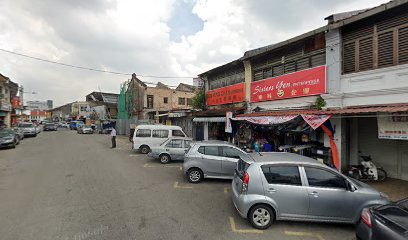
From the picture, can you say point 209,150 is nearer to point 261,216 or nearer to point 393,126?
point 261,216

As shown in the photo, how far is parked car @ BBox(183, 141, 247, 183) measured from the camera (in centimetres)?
807

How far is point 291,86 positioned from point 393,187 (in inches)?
212

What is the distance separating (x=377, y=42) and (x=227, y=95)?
842 centimetres

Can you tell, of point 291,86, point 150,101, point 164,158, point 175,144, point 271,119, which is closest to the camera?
point 271,119

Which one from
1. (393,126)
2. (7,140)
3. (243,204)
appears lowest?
(243,204)

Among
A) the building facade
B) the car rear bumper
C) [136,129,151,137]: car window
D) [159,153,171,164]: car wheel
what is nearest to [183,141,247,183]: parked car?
the building facade

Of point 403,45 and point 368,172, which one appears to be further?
point 368,172

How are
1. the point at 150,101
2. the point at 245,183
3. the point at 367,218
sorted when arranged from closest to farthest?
the point at 367,218
the point at 245,183
the point at 150,101

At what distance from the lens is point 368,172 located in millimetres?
8023

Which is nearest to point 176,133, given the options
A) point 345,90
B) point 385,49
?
point 345,90

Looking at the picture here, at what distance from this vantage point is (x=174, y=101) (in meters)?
31.9

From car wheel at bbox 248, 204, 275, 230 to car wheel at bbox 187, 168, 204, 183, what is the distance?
3588 millimetres

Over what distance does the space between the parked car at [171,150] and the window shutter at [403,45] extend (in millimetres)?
9184

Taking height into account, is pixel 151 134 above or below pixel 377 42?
below
